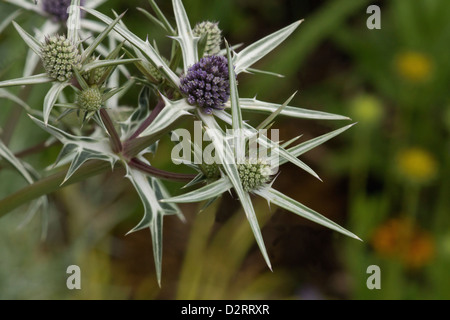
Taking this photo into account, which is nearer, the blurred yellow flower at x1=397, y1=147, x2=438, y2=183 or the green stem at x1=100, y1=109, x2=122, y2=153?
the green stem at x1=100, y1=109, x2=122, y2=153

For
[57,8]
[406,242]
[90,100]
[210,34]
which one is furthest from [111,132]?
[406,242]

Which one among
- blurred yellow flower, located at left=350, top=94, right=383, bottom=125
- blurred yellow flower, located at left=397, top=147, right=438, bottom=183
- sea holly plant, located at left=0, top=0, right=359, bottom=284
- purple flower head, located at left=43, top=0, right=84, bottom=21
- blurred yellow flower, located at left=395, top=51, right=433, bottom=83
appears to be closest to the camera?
sea holly plant, located at left=0, top=0, right=359, bottom=284

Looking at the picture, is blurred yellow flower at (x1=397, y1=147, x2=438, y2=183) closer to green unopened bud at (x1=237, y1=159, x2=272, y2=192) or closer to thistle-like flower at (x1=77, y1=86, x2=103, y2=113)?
green unopened bud at (x1=237, y1=159, x2=272, y2=192)

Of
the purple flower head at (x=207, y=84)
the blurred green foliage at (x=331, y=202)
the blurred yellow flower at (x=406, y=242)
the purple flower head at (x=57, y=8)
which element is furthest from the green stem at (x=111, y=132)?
the blurred yellow flower at (x=406, y=242)

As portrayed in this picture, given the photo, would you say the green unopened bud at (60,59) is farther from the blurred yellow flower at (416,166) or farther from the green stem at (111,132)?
the blurred yellow flower at (416,166)

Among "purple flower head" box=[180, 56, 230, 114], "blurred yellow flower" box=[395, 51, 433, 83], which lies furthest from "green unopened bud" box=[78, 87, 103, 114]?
"blurred yellow flower" box=[395, 51, 433, 83]

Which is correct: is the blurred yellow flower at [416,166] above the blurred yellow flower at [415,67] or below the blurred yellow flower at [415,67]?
below

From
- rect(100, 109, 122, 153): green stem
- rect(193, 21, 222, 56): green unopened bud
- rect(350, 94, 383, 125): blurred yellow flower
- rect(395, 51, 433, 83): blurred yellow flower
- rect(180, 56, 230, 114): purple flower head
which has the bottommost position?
rect(100, 109, 122, 153): green stem
